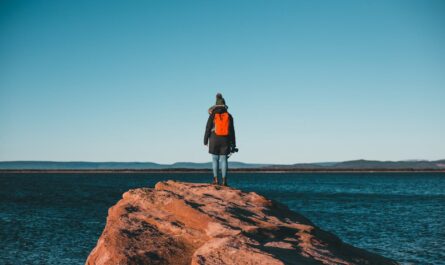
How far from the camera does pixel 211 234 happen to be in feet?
30.1

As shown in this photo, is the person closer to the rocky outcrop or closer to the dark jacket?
the dark jacket

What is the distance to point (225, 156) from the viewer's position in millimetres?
13242

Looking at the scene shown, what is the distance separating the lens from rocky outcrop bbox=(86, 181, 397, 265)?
7.88 metres

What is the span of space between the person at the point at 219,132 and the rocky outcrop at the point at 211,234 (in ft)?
6.14

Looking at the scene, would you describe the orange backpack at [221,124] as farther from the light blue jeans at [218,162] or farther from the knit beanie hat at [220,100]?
the light blue jeans at [218,162]

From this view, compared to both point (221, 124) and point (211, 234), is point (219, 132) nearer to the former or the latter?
point (221, 124)

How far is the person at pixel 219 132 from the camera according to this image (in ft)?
42.7

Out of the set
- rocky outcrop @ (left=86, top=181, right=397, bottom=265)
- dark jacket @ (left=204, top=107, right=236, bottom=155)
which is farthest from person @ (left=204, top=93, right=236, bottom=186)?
rocky outcrop @ (left=86, top=181, right=397, bottom=265)

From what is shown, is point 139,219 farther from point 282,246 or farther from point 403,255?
point 403,255

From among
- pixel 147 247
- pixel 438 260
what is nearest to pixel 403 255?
pixel 438 260

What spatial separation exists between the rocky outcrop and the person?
6.14 ft

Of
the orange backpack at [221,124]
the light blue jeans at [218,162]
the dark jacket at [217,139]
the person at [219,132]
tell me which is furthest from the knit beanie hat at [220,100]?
the light blue jeans at [218,162]

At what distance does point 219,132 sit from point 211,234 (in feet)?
14.4

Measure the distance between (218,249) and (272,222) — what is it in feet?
8.33
